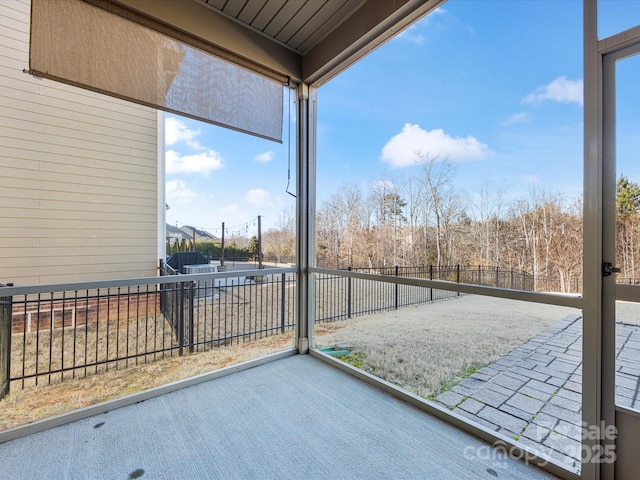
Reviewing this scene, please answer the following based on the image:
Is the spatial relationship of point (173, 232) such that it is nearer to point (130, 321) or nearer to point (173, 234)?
point (173, 234)

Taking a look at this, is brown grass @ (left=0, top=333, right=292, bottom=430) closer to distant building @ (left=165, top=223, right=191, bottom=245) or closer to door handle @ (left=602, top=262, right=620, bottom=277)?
distant building @ (left=165, top=223, right=191, bottom=245)

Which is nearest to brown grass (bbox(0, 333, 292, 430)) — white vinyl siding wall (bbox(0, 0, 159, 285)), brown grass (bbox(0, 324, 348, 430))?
brown grass (bbox(0, 324, 348, 430))

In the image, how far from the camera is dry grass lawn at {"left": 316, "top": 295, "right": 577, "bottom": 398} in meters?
1.78

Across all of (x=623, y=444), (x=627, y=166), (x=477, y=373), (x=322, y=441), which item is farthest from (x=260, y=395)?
(x=627, y=166)

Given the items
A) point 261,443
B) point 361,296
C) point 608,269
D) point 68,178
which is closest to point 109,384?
point 261,443

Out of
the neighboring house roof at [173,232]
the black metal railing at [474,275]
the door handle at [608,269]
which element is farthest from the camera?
the neighboring house roof at [173,232]

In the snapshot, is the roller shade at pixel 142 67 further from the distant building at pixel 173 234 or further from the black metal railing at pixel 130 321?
the black metal railing at pixel 130 321

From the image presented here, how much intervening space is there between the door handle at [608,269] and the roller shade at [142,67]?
253cm

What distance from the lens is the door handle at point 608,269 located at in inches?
52.7

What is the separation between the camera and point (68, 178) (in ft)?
6.55

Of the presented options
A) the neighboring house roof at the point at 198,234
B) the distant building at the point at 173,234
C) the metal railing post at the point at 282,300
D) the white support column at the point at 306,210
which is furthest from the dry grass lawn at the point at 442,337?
the distant building at the point at 173,234

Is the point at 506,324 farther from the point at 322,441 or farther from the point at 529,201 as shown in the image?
the point at 322,441

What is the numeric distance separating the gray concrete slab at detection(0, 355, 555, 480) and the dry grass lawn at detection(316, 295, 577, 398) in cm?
26

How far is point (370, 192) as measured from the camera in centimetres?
255
